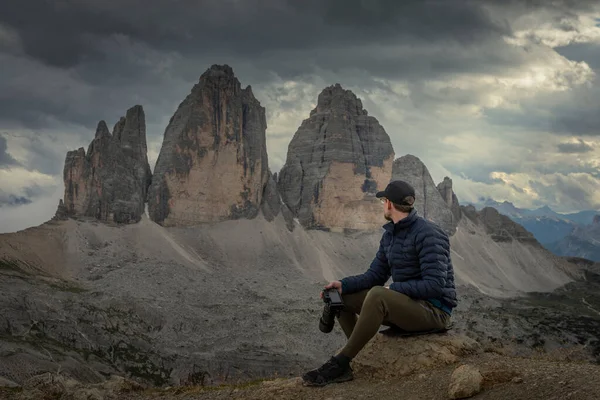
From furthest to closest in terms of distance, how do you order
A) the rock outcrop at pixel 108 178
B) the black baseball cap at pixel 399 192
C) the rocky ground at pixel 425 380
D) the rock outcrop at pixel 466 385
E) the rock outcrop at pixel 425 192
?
the rock outcrop at pixel 425 192 → the rock outcrop at pixel 108 178 → the black baseball cap at pixel 399 192 → the rock outcrop at pixel 466 385 → the rocky ground at pixel 425 380

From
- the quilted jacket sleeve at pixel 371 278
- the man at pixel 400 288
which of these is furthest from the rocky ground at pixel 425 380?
the quilted jacket sleeve at pixel 371 278

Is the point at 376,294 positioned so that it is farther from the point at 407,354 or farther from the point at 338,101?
the point at 338,101

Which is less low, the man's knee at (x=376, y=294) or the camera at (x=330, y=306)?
the man's knee at (x=376, y=294)

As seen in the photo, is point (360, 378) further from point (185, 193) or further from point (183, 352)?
point (185, 193)

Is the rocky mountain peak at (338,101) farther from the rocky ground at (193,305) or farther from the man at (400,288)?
the man at (400,288)

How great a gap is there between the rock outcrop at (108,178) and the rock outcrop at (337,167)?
37032mm

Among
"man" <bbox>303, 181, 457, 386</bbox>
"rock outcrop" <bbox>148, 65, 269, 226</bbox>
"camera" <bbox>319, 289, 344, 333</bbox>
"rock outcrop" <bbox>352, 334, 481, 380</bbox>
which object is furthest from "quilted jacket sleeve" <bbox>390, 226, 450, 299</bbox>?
"rock outcrop" <bbox>148, 65, 269, 226</bbox>

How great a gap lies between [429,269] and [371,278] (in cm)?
132

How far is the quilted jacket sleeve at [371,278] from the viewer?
1051 centimetres

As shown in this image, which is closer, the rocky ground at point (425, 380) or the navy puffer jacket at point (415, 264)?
the rocky ground at point (425, 380)

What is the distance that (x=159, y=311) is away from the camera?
75.8 metres

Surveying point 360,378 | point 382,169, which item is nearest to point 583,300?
point 382,169

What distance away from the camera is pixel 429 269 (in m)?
9.65

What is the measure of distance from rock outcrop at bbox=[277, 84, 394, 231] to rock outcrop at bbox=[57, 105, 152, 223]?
1458 inches
